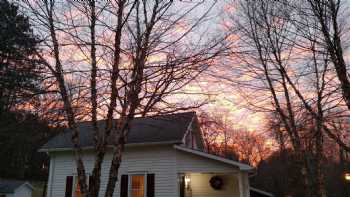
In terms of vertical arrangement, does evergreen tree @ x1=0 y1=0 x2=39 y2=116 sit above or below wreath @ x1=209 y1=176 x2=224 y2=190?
above

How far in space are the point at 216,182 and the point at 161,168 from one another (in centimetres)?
260

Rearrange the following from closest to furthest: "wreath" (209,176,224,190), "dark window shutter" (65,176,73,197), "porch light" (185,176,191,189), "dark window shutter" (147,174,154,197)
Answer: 1. "dark window shutter" (147,174,154,197)
2. "wreath" (209,176,224,190)
3. "porch light" (185,176,191,189)
4. "dark window shutter" (65,176,73,197)

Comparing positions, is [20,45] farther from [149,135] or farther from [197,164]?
[149,135]

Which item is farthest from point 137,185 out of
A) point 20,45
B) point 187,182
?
point 20,45

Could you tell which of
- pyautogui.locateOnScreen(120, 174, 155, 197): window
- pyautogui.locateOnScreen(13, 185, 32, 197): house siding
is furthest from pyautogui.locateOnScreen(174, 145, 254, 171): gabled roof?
pyautogui.locateOnScreen(13, 185, 32, 197): house siding

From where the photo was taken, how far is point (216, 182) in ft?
42.0

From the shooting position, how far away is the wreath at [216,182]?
12789 millimetres

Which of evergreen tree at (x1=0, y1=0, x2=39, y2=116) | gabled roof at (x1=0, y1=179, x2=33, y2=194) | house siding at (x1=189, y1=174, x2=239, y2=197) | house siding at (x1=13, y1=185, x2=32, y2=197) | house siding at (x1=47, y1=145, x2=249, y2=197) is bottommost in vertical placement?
house siding at (x1=13, y1=185, x2=32, y2=197)

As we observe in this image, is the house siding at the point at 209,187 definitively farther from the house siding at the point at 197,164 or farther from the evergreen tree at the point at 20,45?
the evergreen tree at the point at 20,45

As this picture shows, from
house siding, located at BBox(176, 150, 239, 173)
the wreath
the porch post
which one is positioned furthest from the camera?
the wreath

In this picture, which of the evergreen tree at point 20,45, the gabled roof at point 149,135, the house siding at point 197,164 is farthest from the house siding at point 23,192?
the evergreen tree at point 20,45

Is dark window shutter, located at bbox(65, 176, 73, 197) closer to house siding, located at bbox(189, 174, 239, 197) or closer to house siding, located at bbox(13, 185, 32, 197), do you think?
house siding, located at bbox(189, 174, 239, 197)

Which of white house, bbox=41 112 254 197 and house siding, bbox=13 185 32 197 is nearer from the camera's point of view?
white house, bbox=41 112 254 197

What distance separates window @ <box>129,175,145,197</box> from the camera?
12.1 metres
